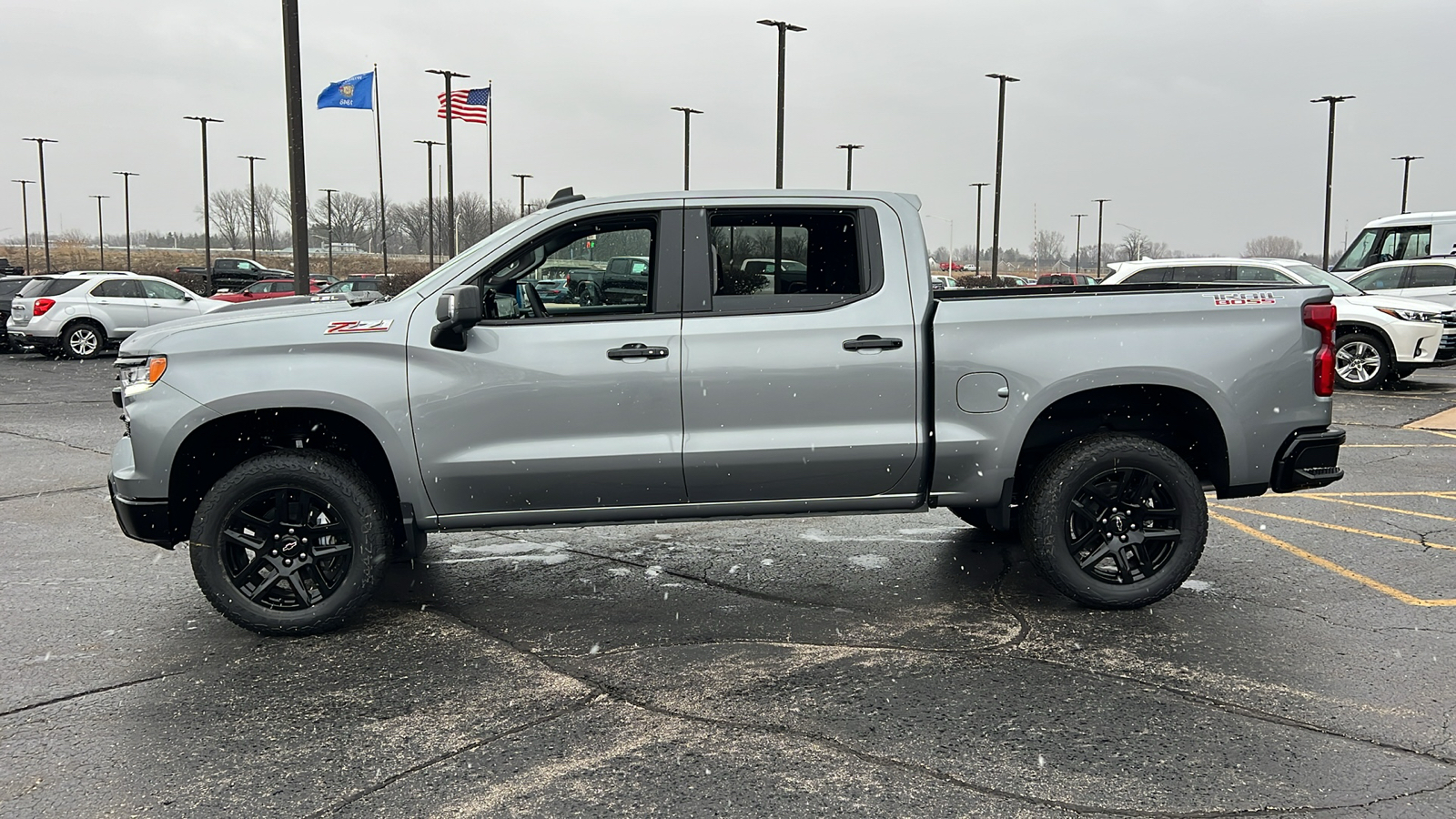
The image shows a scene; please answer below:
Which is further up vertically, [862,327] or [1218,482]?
[862,327]

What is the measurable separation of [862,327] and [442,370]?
1872 millimetres

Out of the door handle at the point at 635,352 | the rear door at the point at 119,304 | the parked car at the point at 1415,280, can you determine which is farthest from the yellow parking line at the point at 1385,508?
the rear door at the point at 119,304

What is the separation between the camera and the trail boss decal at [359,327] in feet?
15.4

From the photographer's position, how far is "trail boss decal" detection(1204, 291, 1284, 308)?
5031 mm

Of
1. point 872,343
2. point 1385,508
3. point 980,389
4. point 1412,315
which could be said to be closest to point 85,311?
point 872,343

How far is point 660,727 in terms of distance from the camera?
3766 mm

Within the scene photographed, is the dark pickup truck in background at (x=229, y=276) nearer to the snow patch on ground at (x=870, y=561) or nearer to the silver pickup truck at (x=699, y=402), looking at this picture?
the snow patch on ground at (x=870, y=561)

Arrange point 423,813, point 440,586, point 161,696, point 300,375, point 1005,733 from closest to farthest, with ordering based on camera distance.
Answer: point 423,813, point 1005,733, point 161,696, point 300,375, point 440,586

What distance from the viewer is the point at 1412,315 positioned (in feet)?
46.7

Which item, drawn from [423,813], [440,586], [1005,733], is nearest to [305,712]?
[423,813]

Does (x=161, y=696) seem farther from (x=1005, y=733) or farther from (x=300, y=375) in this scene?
(x=1005, y=733)

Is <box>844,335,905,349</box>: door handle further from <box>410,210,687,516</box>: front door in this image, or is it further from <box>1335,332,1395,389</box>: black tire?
<box>1335,332,1395,389</box>: black tire

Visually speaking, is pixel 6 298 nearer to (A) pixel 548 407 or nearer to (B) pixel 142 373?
(B) pixel 142 373

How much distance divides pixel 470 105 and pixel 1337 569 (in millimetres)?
30777
